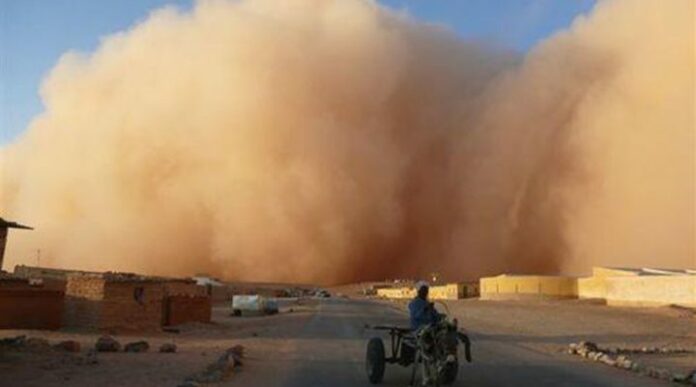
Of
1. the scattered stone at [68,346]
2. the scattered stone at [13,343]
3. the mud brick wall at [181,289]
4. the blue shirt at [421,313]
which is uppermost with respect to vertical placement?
the mud brick wall at [181,289]

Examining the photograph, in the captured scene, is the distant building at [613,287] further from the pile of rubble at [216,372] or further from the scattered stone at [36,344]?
the scattered stone at [36,344]

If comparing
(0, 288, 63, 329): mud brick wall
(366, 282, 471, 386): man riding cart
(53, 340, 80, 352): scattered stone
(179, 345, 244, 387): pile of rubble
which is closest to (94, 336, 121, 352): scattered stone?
(53, 340, 80, 352): scattered stone

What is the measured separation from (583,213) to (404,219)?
16123 millimetres

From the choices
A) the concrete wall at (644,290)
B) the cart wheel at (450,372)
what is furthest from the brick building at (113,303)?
the concrete wall at (644,290)

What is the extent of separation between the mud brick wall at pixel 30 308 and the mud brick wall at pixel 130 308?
1107mm

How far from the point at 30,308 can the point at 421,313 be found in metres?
11.6

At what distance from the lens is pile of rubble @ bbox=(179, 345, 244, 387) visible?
344 inches

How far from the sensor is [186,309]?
69.6 feet

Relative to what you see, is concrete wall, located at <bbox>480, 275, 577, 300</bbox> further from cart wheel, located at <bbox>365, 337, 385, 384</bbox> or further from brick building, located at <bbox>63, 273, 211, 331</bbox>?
cart wheel, located at <bbox>365, 337, 385, 384</bbox>

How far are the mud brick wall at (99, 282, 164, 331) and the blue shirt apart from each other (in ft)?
34.4

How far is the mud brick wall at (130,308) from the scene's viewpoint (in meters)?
17.3

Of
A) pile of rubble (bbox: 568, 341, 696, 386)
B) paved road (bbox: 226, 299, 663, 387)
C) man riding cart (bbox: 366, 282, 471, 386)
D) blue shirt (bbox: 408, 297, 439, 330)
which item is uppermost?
blue shirt (bbox: 408, 297, 439, 330)

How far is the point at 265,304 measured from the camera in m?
31.0

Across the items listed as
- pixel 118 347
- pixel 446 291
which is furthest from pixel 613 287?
pixel 118 347
